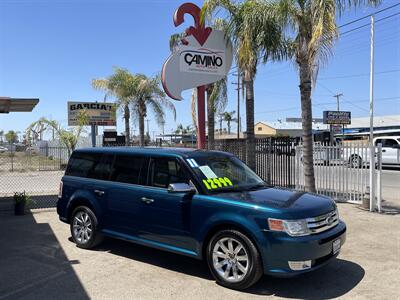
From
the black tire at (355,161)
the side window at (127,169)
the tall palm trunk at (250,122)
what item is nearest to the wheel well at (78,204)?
the side window at (127,169)

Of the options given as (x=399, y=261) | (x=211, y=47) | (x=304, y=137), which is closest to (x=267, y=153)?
(x=304, y=137)

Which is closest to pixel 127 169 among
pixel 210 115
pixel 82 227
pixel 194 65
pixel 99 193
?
pixel 99 193

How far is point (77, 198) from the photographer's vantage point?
24.4 feet

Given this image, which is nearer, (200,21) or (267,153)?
(200,21)

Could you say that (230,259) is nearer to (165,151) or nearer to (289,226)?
(289,226)

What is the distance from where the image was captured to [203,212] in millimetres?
5660

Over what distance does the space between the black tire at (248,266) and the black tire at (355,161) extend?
286 inches

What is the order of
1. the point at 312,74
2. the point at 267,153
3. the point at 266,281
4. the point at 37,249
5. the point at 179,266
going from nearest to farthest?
the point at 266,281 → the point at 179,266 → the point at 37,249 → the point at 312,74 → the point at 267,153

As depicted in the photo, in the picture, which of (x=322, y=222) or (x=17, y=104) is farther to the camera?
(x=17, y=104)

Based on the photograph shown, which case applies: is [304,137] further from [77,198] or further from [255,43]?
[77,198]

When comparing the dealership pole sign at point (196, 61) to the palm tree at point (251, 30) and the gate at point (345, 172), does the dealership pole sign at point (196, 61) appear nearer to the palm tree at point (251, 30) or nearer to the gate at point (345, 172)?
the palm tree at point (251, 30)

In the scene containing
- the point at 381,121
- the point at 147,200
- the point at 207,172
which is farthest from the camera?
the point at 381,121

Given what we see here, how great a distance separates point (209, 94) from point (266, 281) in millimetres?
12641

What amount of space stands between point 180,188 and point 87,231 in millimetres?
2453
